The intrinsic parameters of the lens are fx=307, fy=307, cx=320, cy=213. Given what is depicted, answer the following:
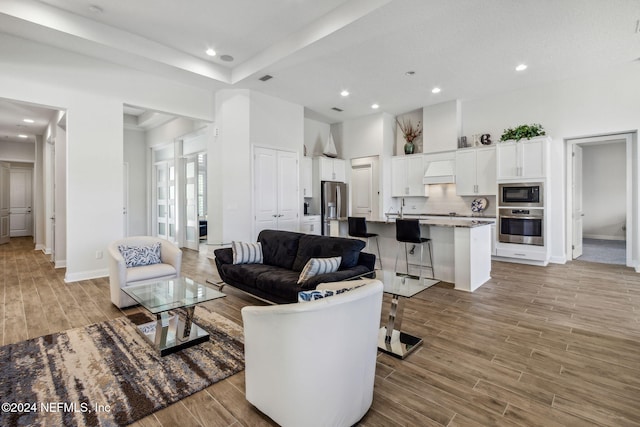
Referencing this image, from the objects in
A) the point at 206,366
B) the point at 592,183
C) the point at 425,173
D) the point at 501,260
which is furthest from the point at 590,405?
the point at 592,183

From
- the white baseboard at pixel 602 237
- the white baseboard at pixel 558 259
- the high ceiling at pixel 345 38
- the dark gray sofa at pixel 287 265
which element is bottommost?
the white baseboard at pixel 558 259

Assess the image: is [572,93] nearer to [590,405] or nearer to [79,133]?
[590,405]

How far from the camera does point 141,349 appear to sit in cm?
254

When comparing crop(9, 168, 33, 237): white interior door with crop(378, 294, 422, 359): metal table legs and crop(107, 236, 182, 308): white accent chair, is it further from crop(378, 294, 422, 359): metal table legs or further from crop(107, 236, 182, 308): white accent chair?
crop(378, 294, 422, 359): metal table legs

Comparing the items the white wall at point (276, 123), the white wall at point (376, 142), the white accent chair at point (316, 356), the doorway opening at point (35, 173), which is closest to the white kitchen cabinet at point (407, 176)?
the white wall at point (376, 142)

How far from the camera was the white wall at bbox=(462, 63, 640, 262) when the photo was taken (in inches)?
208

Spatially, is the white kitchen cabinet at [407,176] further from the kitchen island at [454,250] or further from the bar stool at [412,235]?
the bar stool at [412,235]

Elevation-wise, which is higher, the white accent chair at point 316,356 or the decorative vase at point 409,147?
the decorative vase at point 409,147

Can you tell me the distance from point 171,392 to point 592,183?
1111 centimetres

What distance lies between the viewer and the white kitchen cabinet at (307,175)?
7184 mm

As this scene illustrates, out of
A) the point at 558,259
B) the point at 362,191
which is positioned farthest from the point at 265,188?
the point at 558,259

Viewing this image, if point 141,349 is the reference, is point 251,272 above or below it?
above

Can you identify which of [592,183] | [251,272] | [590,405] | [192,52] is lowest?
[590,405]

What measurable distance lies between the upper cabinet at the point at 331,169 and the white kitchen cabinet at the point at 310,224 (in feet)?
3.32
